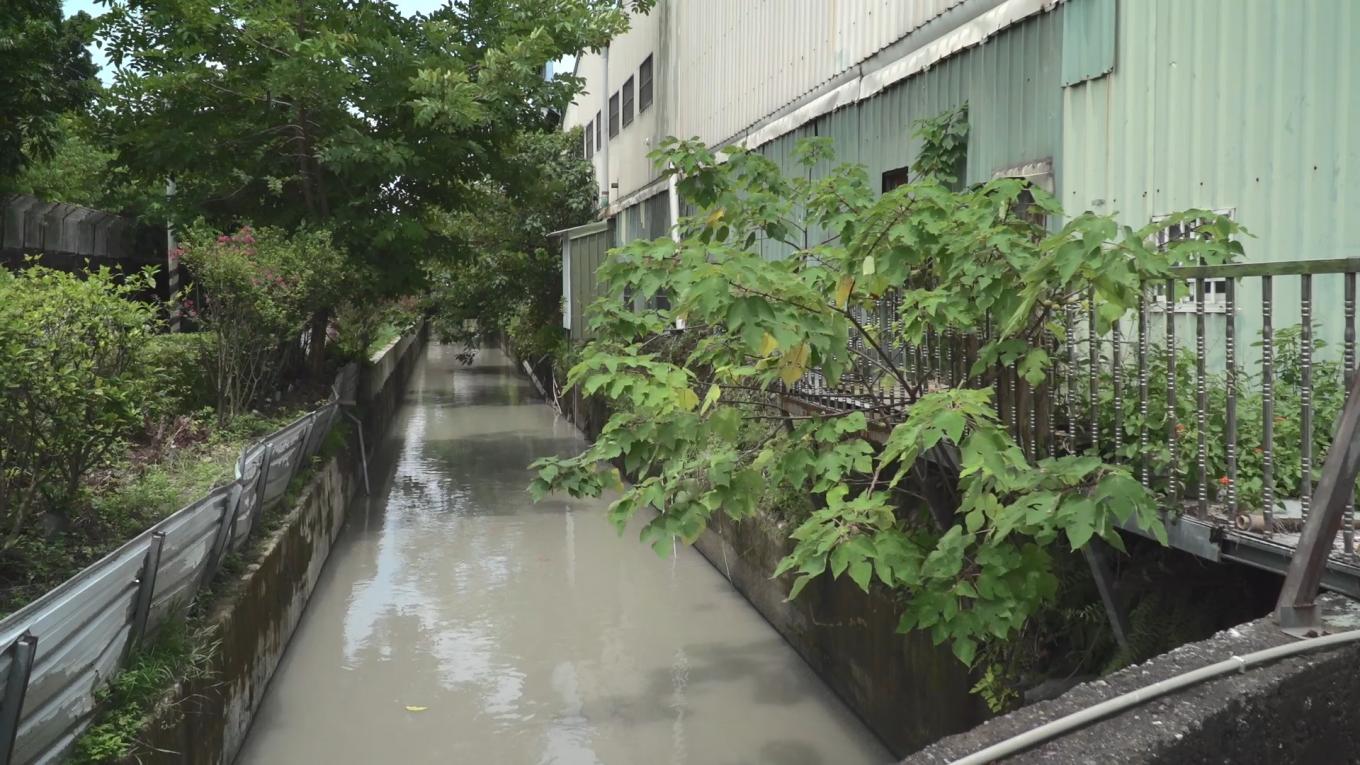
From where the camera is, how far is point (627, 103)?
821 inches

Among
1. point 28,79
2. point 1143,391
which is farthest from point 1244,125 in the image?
point 28,79

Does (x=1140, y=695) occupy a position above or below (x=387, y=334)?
below

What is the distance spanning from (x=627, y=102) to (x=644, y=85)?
1993mm

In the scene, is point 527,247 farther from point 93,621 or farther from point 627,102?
point 93,621

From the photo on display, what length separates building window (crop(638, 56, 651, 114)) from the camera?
18.6 m

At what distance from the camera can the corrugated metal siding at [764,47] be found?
29.1 feet

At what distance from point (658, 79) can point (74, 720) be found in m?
14.4

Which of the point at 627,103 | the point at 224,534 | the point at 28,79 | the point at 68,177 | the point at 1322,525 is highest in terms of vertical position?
the point at 627,103

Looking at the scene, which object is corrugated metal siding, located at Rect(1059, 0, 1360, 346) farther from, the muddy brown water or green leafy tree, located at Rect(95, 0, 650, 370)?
green leafy tree, located at Rect(95, 0, 650, 370)

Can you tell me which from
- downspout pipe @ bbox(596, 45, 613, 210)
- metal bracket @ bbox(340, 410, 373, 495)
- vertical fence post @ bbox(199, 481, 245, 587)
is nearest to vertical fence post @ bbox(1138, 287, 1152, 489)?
vertical fence post @ bbox(199, 481, 245, 587)

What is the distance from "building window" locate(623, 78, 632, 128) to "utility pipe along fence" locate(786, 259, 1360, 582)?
15477 mm

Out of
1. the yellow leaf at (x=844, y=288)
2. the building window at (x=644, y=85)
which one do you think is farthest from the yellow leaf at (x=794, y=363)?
the building window at (x=644, y=85)

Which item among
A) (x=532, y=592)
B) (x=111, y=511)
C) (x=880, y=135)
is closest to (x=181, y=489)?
(x=111, y=511)

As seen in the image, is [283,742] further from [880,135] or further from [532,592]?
[880,135]
